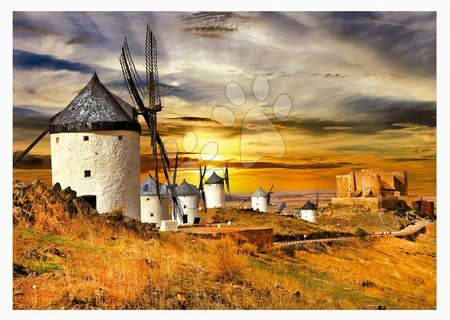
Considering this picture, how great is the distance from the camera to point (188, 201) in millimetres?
22250

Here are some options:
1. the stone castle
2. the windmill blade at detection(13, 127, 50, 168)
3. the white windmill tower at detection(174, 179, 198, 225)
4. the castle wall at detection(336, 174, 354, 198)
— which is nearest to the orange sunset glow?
the windmill blade at detection(13, 127, 50, 168)

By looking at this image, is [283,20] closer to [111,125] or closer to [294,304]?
[111,125]

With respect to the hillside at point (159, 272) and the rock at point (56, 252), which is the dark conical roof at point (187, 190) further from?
the rock at point (56, 252)

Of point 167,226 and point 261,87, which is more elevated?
point 261,87

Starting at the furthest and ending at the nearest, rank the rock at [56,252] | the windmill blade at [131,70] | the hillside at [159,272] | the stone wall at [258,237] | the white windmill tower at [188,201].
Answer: the white windmill tower at [188,201], the stone wall at [258,237], the windmill blade at [131,70], the rock at [56,252], the hillside at [159,272]

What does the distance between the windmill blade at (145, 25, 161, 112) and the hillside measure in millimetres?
3227

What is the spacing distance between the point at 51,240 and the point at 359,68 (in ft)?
27.3

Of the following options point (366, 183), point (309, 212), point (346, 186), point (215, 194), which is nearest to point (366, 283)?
point (215, 194)

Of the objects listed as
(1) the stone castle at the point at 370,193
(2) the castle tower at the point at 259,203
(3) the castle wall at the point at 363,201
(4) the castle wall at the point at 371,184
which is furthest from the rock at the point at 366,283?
(4) the castle wall at the point at 371,184

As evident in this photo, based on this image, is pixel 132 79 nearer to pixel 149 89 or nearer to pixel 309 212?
pixel 149 89

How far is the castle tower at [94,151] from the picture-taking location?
544 inches

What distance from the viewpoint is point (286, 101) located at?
530 inches

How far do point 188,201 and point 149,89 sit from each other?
8919 mm
